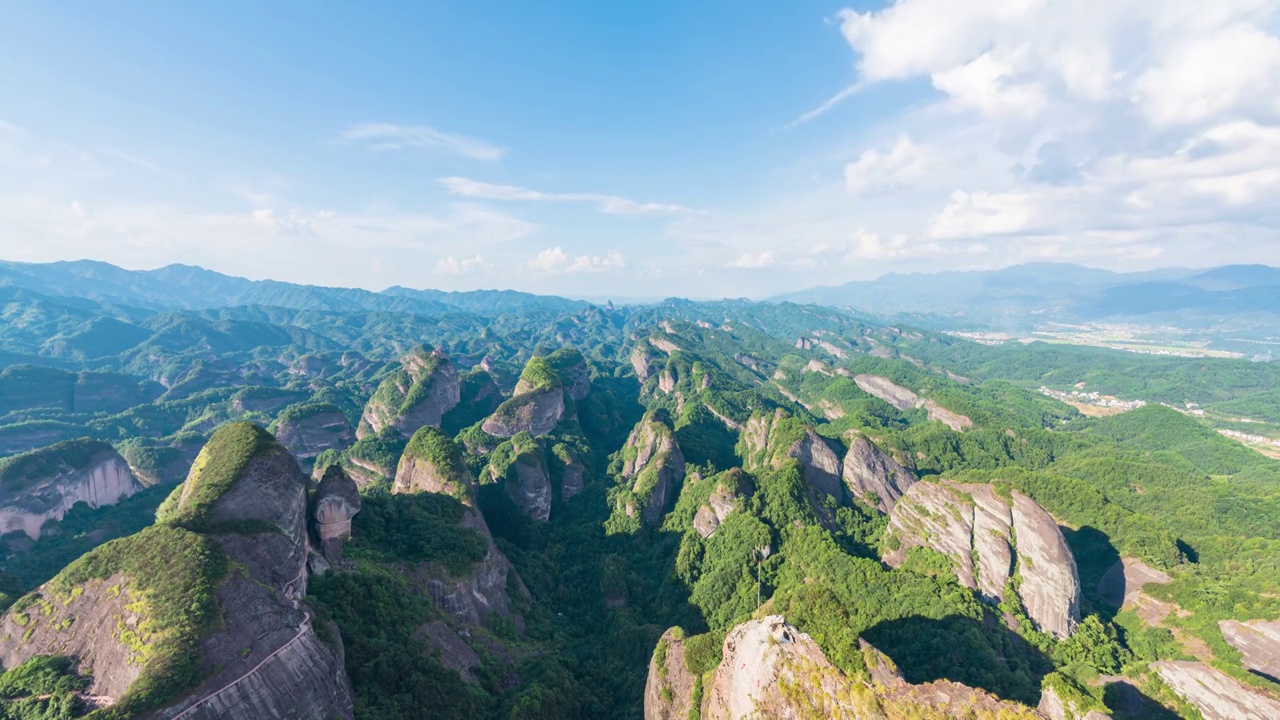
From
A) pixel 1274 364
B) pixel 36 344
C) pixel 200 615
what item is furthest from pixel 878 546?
pixel 1274 364

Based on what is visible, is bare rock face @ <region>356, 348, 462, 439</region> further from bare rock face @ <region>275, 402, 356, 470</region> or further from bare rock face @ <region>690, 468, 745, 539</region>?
bare rock face @ <region>690, 468, 745, 539</region>

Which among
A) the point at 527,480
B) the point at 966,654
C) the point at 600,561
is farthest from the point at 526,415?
the point at 966,654

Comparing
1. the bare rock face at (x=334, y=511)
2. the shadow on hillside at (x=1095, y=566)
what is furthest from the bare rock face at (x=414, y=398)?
the shadow on hillside at (x=1095, y=566)

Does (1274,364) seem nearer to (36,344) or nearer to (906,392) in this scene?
(906,392)

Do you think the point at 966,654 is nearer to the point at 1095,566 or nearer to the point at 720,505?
the point at 720,505

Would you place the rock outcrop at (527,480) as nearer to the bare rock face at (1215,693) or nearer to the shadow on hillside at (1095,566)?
the shadow on hillside at (1095,566)

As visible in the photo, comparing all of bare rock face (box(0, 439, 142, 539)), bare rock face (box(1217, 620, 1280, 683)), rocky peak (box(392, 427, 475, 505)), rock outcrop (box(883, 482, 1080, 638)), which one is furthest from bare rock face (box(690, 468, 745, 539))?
bare rock face (box(0, 439, 142, 539))
